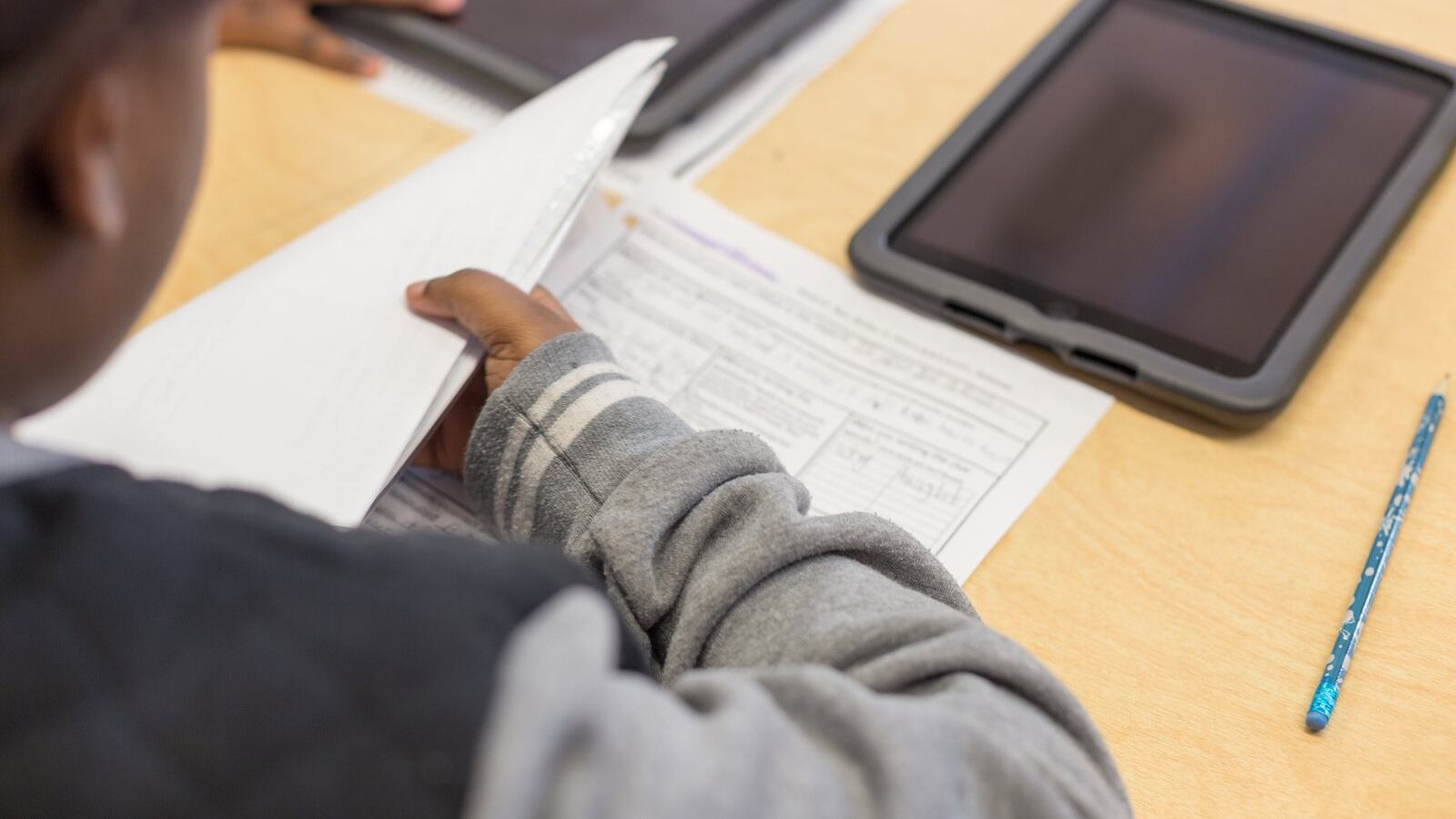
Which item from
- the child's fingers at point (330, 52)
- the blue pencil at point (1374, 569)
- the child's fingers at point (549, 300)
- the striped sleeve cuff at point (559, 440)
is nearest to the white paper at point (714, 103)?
the child's fingers at point (330, 52)

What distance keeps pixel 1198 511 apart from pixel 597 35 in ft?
1.72

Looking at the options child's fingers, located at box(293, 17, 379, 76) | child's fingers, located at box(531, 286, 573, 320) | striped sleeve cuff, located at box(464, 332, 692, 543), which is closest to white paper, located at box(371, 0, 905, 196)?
child's fingers, located at box(293, 17, 379, 76)

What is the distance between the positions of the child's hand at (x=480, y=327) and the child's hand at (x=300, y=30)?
0.33 m

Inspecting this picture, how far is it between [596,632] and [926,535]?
1.02 ft

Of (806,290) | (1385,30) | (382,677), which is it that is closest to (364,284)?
(806,290)

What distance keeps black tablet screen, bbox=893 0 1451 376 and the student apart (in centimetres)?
31

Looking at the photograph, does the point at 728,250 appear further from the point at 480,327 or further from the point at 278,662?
the point at 278,662

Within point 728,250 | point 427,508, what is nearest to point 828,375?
point 728,250

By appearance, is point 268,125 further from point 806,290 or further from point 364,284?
point 806,290

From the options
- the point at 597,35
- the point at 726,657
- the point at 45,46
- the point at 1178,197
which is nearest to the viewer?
the point at 45,46

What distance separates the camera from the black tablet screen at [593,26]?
0.90 meters

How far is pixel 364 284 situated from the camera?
0.71 meters

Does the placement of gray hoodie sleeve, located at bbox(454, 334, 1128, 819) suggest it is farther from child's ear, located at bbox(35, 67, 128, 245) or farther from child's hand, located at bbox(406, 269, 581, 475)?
child's ear, located at bbox(35, 67, 128, 245)

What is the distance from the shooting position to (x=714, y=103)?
91 centimetres
